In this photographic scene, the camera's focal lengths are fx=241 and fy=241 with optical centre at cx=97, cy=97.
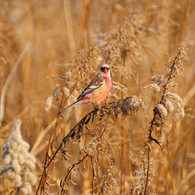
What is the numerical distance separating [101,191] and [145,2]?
119 inches

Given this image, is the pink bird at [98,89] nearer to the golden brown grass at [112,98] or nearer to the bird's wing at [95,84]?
the bird's wing at [95,84]

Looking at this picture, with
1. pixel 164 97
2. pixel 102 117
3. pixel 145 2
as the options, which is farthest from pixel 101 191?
pixel 145 2

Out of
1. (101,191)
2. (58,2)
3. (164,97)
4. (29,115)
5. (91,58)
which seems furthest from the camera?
(58,2)

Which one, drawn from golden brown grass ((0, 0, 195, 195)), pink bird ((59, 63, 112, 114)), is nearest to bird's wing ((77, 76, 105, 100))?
pink bird ((59, 63, 112, 114))

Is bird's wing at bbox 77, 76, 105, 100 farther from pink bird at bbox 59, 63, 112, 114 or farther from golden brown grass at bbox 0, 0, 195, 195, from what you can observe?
golden brown grass at bbox 0, 0, 195, 195

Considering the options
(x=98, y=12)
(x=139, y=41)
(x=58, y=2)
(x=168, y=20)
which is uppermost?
(x=58, y=2)

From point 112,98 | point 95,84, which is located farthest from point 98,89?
point 112,98

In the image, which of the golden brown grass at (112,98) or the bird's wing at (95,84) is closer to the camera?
the golden brown grass at (112,98)

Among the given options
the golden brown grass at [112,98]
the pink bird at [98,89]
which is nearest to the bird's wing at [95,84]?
the pink bird at [98,89]

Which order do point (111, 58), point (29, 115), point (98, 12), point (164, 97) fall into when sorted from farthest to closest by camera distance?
point (98, 12) → point (29, 115) → point (111, 58) → point (164, 97)

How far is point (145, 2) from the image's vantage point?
3727 mm

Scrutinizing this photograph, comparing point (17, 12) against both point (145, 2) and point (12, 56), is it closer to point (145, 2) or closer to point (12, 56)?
point (12, 56)

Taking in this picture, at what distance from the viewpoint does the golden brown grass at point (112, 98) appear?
1635 mm

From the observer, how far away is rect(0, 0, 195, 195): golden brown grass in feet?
5.36
